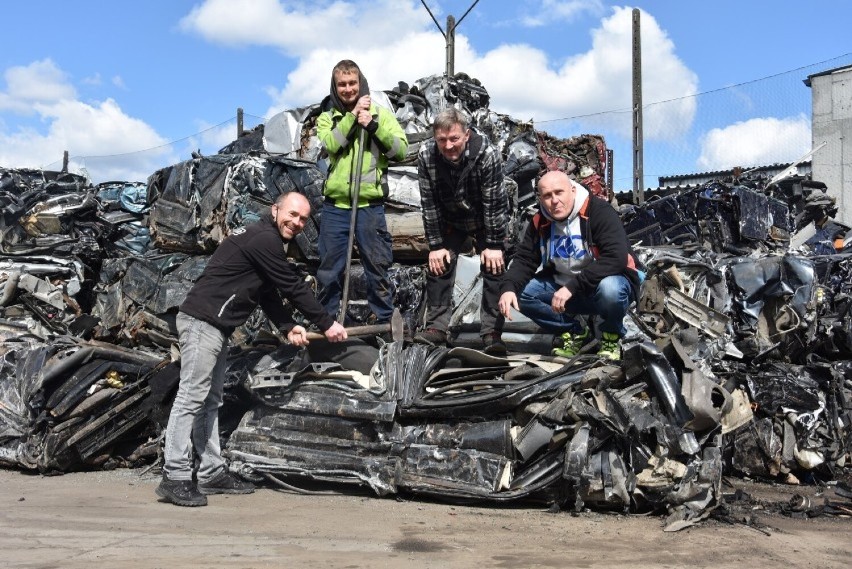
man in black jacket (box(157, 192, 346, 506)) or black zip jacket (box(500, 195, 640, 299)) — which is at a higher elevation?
black zip jacket (box(500, 195, 640, 299))

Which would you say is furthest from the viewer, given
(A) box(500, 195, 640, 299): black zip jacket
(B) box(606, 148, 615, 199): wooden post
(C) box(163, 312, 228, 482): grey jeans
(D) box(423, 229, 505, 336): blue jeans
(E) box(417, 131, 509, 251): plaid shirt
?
(B) box(606, 148, 615, 199): wooden post

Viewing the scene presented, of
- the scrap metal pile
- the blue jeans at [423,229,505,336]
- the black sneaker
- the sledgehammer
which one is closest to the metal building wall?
the scrap metal pile

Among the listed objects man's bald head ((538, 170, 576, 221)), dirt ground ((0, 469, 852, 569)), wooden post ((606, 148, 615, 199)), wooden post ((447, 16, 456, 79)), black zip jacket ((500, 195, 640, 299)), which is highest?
wooden post ((447, 16, 456, 79))

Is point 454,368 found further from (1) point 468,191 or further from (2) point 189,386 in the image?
(2) point 189,386

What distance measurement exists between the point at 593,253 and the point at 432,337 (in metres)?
1.46

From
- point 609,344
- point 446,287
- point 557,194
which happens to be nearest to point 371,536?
point 609,344

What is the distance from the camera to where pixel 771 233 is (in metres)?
8.90

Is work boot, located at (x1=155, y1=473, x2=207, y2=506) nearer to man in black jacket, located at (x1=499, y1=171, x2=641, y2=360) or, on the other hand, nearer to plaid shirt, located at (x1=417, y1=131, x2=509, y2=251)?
man in black jacket, located at (x1=499, y1=171, x2=641, y2=360)

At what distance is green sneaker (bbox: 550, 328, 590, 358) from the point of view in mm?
5689

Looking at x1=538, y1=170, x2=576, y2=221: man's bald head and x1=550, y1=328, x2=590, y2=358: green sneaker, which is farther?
x1=550, y1=328, x2=590, y2=358: green sneaker

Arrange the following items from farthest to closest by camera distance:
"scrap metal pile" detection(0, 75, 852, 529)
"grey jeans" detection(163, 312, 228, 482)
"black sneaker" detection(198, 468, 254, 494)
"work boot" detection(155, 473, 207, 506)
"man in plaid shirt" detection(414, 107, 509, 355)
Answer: "man in plaid shirt" detection(414, 107, 509, 355) → "black sneaker" detection(198, 468, 254, 494) → "grey jeans" detection(163, 312, 228, 482) → "work boot" detection(155, 473, 207, 506) → "scrap metal pile" detection(0, 75, 852, 529)

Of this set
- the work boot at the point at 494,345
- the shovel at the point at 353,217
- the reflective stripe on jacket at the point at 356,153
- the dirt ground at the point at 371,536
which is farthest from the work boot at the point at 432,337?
the dirt ground at the point at 371,536

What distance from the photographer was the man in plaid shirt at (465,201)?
19.2 ft

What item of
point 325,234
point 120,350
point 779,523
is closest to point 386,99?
point 325,234
